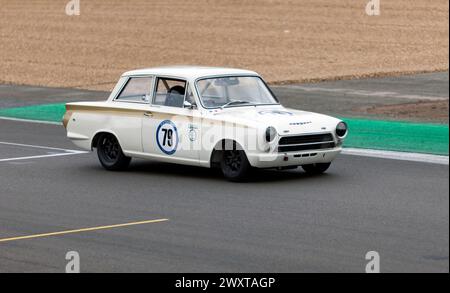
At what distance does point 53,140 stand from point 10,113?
528cm

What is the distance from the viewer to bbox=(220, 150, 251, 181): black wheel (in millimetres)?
15023

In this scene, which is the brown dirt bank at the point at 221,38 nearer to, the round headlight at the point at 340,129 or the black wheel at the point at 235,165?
the round headlight at the point at 340,129

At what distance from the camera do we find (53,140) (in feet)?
68.0

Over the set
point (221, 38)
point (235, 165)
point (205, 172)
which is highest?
point (221, 38)

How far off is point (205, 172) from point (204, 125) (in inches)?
48.6

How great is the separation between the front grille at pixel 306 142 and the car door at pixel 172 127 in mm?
1205

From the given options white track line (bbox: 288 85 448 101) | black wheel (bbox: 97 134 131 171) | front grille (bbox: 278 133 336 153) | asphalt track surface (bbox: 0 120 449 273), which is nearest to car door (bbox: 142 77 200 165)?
asphalt track surface (bbox: 0 120 449 273)

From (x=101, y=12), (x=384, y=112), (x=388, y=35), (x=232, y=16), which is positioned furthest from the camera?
(x=101, y=12)

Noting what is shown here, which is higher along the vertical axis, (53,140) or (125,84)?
(125,84)

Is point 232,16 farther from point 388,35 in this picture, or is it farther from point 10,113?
point 10,113

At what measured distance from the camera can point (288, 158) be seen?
1493 centimetres

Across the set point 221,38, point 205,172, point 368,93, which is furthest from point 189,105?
point 221,38

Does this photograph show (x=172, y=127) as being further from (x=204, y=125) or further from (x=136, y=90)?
(x=136, y=90)
